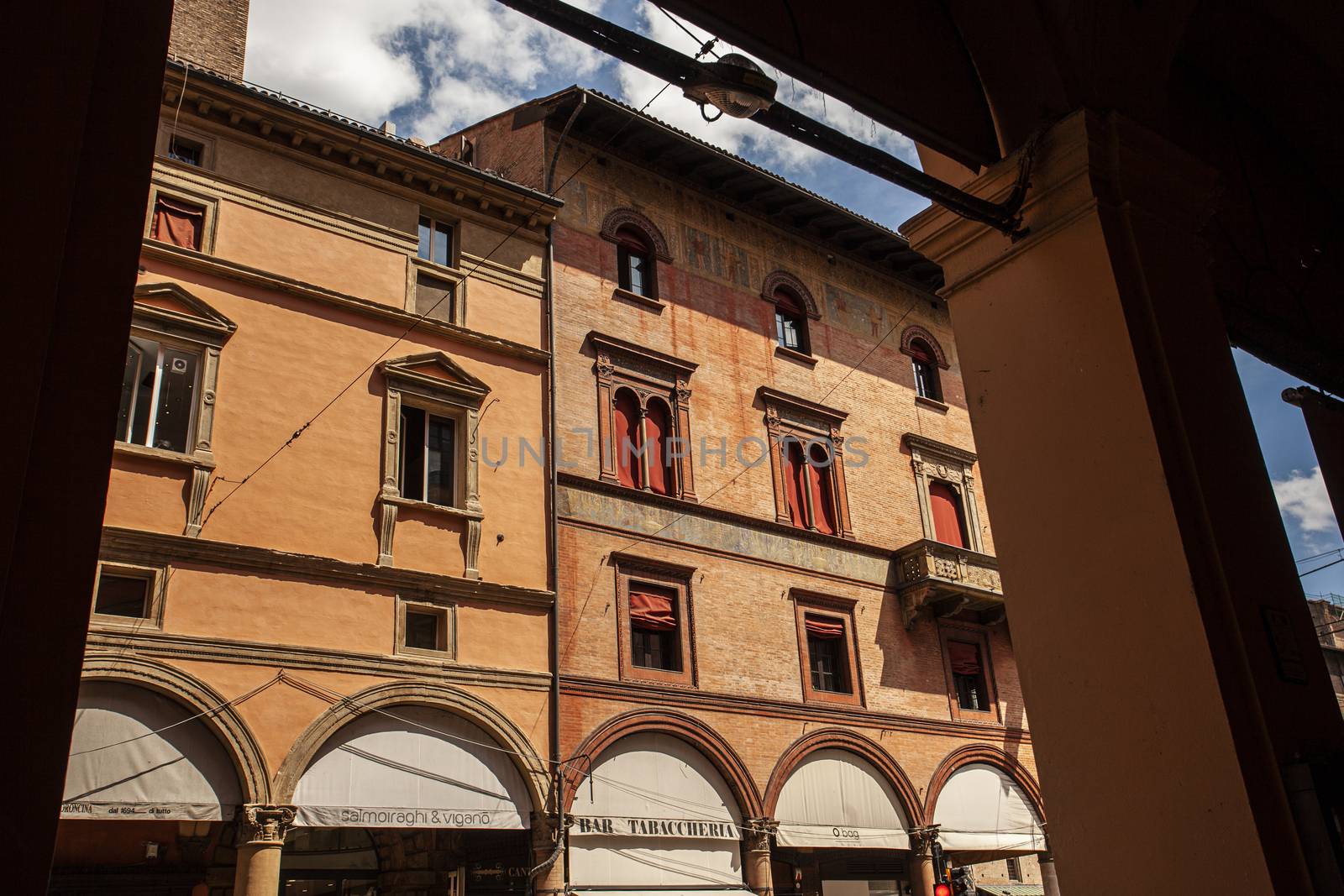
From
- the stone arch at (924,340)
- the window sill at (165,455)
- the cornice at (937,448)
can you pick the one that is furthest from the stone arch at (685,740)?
the stone arch at (924,340)

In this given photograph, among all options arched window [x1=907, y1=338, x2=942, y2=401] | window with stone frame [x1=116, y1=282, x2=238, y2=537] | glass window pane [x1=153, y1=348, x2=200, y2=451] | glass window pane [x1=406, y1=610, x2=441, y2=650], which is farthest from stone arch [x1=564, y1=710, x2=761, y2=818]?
arched window [x1=907, y1=338, x2=942, y2=401]

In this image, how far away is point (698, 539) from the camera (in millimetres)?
16578

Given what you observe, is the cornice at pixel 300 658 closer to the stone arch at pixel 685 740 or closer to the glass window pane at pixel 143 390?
the stone arch at pixel 685 740

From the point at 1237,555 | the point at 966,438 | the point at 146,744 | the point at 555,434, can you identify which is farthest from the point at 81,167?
the point at 966,438

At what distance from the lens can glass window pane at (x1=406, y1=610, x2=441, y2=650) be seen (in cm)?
1320

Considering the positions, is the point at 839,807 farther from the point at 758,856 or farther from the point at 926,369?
the point at 926,369

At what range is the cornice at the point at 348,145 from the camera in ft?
44.5

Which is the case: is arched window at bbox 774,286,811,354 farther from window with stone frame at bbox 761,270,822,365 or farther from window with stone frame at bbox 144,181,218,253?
window with stone frame at bbox 144,181,218,253

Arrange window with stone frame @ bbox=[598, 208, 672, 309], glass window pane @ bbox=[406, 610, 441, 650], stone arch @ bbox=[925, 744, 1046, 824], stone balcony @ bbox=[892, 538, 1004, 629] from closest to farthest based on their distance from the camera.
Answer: glass window pane @ bbox=[406, 610, 441, 650] < window with stone frame @ bbox=[598, 208, 672, 309] < stone arch @ bbox=[925, 744, 1046, 824] < stone balcony @ bbox=[892, 538, 1004, 629]

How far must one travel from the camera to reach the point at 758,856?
15.2 metres

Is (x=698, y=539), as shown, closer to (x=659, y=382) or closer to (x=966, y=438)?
(x=659, y=382)

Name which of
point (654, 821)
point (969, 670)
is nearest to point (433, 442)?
point (654, 821)

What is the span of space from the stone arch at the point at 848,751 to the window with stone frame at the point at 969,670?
2117mm

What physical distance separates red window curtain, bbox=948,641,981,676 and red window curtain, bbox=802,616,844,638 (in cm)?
259
